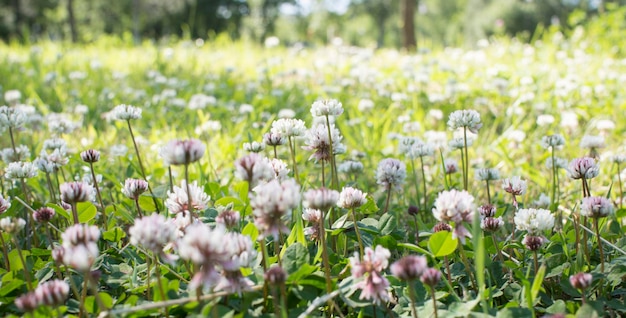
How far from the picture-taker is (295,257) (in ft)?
3.75

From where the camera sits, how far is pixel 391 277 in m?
1.18

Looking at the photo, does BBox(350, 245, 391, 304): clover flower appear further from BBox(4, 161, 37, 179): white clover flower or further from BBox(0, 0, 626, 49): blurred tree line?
BBox(0, 0, 626, 49): blurred tree line

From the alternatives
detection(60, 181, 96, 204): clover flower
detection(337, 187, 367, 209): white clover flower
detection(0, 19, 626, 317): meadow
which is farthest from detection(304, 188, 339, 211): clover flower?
detection(60, 181, 96, 204): clover flower

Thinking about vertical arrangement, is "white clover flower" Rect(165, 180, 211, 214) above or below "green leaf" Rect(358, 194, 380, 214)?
above

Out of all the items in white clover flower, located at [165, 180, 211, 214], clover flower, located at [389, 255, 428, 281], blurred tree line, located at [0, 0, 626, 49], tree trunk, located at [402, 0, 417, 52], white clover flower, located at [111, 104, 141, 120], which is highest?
blurred tree line, located at [0, 0, 626, 49]

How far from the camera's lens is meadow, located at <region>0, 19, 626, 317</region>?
3.19ft

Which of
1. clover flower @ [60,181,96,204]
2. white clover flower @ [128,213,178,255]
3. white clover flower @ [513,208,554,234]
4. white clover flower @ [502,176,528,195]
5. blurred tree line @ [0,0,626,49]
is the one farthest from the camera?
blurred tree line @ [0,0,626,49]

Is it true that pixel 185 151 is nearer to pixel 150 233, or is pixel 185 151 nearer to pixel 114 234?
pixel 150 233

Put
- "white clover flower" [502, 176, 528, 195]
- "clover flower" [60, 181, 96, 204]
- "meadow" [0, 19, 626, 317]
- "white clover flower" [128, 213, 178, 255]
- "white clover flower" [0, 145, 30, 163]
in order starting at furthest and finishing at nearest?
1. "white clover flower" [0, 145, 30, 163]
2. "white clover flower" [502, 176, 528, 195]
3. "clover flower" [60, 181, 96, 204]
4. "meadow" [0, 19, 626, 317]
5. "white clover flower" [128, 213, 178, 255]

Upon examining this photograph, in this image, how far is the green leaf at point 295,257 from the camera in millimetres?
1123

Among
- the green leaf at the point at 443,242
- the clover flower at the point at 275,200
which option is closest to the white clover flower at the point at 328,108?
the green leaf at the point at 443,242

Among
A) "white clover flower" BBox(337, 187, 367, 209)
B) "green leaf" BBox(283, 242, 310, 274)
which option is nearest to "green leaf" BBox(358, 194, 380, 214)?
"white clover flower" BBox(337, 187, 367, 209)

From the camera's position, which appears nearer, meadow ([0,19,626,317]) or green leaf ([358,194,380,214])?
meadow ([0,19,626,317])

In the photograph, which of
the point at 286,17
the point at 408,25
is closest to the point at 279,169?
the point at 408,25
